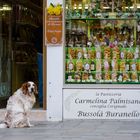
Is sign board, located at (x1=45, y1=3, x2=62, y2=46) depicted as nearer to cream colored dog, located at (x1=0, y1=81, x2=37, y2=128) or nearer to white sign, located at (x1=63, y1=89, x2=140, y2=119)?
white sign, located at (x1=63, y1=89, x2=140, y2=119)

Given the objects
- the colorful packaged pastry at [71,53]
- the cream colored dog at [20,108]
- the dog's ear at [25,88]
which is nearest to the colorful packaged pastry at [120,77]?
the colorful packaged pastry at [71,53]

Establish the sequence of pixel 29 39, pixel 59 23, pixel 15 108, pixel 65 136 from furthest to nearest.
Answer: pixel 29 39 < pixel 59 23 < pixel 15 108 < pixel 65 136

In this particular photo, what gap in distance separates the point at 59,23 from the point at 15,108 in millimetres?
2213

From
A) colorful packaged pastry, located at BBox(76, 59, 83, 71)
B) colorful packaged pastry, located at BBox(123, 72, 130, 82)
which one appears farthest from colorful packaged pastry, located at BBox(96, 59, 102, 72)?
colorful packaged pastry, located at BBox(123, 72, 130, 82)

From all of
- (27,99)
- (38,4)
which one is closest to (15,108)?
(27,99)

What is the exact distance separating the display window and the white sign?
1.50 feet

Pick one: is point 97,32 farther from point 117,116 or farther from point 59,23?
point 117,116

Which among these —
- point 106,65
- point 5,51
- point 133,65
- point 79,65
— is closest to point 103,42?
point 106,65

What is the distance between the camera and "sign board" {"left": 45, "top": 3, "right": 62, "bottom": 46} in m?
13.4

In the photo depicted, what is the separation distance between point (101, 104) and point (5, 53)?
8.82 ft

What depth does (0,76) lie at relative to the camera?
14.3 meters

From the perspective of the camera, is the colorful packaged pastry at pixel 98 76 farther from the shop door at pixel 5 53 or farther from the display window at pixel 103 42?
the shop door at pixel 5 53

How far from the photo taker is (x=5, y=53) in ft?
47.1

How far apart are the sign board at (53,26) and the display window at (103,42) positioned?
502 millimetres
